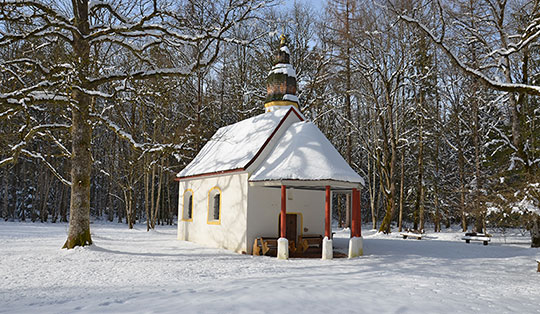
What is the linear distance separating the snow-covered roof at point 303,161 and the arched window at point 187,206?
224 inches

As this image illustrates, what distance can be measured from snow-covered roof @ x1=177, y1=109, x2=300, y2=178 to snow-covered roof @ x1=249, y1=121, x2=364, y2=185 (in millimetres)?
636

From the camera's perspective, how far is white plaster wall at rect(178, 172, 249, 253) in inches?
560

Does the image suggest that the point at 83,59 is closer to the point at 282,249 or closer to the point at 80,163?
the point at 80,163

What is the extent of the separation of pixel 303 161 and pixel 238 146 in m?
3.92

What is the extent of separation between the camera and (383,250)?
14961 millimetres

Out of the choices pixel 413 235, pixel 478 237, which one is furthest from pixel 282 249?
pixel 478 237

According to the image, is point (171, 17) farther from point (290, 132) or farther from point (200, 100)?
point (200, 100)

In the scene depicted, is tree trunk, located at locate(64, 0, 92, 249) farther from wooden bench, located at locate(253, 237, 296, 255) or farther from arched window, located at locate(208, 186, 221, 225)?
wooden bench, located at locate(253, 237, 296, 255)

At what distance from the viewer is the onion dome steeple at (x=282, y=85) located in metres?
17.8

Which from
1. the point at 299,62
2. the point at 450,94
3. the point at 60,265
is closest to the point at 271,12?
the point at 299,62

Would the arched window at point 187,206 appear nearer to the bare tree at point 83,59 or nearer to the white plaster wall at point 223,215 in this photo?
the white plaster wall at point 223,215

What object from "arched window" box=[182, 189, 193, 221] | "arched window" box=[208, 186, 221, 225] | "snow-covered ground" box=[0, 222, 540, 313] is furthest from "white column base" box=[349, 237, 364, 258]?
"arched window" box=[182, 189, 193, 221]

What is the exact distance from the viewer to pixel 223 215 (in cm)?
1525

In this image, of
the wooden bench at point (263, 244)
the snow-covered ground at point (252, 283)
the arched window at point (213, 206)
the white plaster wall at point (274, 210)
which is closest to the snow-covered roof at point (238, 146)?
the arched window at point (213, 206)
